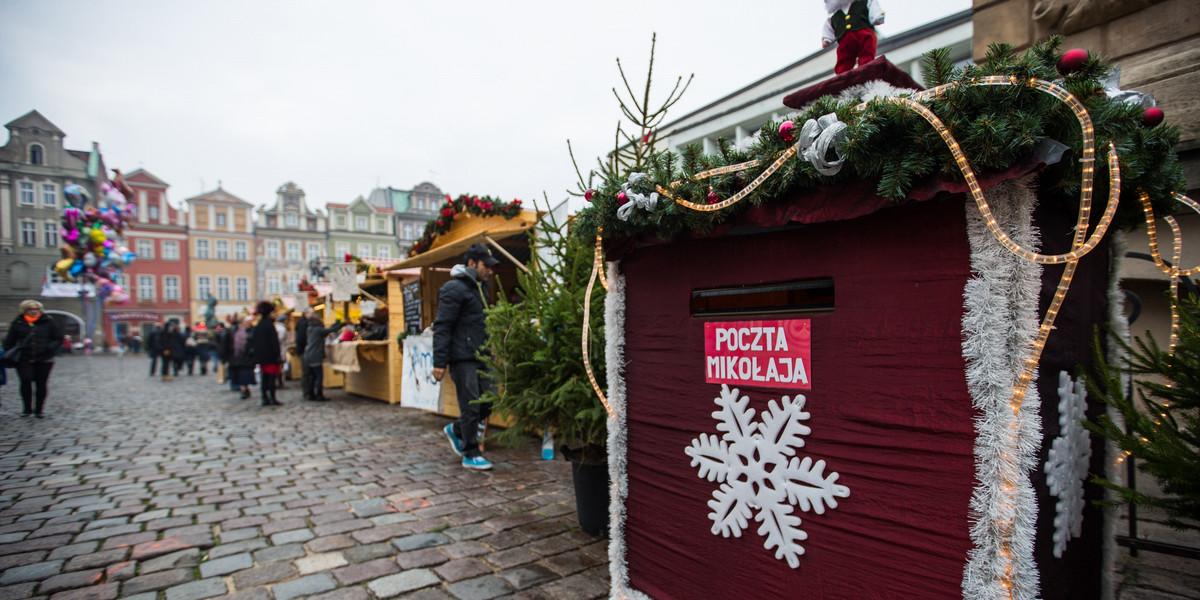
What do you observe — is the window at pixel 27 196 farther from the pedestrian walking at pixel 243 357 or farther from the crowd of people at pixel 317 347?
the pedestrian walking at pixel 243 357

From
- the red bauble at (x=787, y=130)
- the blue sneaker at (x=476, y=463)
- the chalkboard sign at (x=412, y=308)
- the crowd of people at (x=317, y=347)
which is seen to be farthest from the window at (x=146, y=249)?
the red bauble at (x=787, y=130)

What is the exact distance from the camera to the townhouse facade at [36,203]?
2530 centimetres

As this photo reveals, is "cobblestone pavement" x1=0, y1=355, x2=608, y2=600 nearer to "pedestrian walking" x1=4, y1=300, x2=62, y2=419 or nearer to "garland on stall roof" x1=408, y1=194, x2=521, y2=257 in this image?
"pedestrian walking" x1=4, y1=300, x2=62, y2=419

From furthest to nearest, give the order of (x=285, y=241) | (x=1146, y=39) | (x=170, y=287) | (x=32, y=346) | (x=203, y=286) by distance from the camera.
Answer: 1. (x=285, y=241)
2. (x=203, y=286)
3. (x=170, y=287)
4. (x=32, y=346)
5. (x=1146, y=39)

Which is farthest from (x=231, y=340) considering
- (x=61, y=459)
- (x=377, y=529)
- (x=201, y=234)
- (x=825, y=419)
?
(x=201, y=234)

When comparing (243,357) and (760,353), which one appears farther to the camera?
(243,357)

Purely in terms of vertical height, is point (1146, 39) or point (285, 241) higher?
point (285, 241)

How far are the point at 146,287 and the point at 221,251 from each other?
639cm

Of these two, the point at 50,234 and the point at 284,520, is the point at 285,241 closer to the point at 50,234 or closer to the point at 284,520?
the point at 50,234

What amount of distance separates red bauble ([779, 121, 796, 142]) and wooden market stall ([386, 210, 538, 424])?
415cm

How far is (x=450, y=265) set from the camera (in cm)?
947

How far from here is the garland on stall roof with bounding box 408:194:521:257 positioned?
24.0ft

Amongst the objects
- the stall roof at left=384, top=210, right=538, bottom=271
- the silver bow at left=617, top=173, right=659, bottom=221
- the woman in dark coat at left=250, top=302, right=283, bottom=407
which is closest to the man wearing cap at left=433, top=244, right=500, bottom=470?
the stall roof at left=384, top=210, right=538, bottom=271

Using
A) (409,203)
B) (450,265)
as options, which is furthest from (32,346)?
(409,203)
